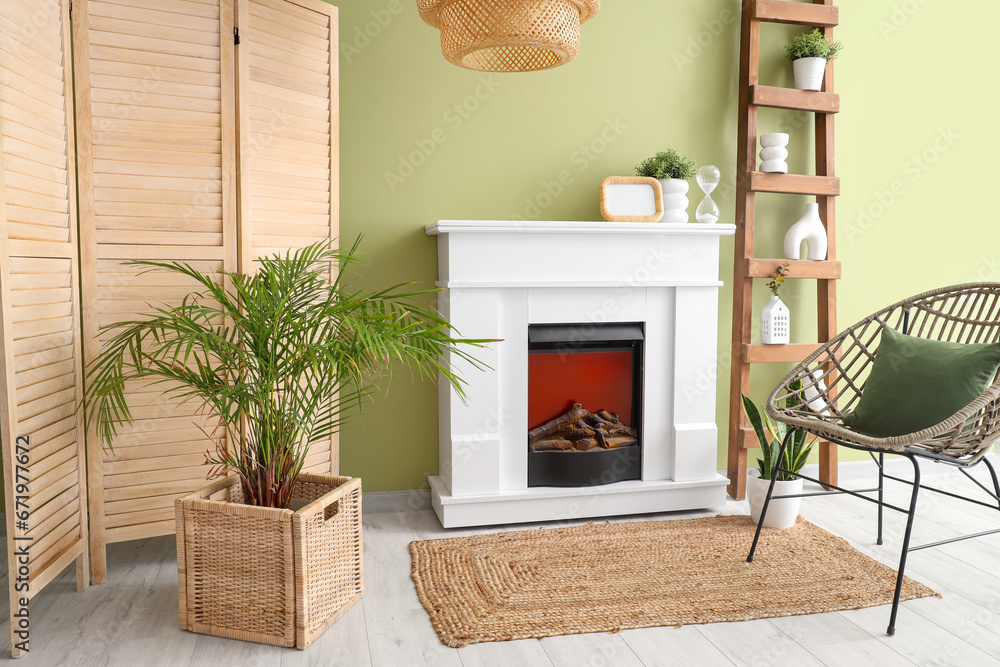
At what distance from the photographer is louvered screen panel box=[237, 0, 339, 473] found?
2.40m

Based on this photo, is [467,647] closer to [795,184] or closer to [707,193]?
[707,193]

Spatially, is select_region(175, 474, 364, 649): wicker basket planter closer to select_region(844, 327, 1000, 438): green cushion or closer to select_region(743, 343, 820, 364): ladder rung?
select_region(844, 327, 1000, 438): green cushion

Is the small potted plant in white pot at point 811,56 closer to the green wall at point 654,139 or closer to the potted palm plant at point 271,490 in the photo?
the green wall at point 654,139

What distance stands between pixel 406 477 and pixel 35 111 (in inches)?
73.0

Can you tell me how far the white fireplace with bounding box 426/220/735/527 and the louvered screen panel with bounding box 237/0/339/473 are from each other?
0.48 metres

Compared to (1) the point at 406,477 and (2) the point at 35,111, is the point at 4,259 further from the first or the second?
(1) the point at 406,477

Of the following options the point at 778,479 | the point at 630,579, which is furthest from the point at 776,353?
the point at 630,579

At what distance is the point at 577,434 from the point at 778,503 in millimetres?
801

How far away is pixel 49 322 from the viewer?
6.78 ft

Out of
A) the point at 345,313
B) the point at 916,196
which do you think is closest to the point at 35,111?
the point at 345,313

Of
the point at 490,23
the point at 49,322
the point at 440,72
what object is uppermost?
the point at 440,72

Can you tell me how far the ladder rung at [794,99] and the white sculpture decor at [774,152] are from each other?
0.45 feet

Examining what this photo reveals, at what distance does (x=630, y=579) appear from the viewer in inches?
91.4

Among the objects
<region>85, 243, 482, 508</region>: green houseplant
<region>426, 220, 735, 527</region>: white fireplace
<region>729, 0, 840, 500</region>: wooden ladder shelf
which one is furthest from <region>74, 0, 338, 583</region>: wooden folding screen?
<region>729, 0, 840, 500</region>: wooden ladder shelf
